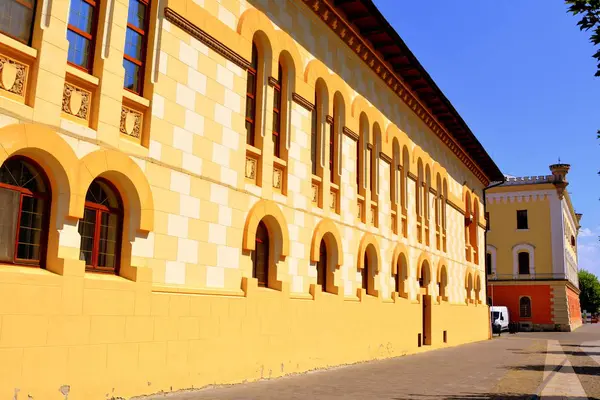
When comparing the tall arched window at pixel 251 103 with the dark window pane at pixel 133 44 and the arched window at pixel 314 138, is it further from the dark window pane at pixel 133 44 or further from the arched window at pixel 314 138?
the dark window pane at pixel 133 44

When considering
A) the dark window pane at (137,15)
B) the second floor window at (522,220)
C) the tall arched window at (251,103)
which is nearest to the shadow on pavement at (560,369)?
the tall arched window at (251,103)

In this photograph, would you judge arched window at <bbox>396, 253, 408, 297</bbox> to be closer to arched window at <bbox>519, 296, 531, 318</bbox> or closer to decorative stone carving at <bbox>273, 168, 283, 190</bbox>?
decorative stone carving at <bbox>273, 168, 283, 190</bbox>

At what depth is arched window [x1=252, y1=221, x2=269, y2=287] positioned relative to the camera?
1309cm

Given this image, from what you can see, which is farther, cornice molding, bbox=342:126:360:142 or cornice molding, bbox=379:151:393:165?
cornice molding, bbox=379:151:393:165

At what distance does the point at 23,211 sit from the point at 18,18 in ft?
9.07

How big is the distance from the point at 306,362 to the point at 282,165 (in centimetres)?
489

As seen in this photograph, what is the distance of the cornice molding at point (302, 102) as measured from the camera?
1461 cm

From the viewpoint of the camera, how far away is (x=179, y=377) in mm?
10031

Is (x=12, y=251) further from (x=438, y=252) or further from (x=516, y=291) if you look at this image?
(x=516, y=291)

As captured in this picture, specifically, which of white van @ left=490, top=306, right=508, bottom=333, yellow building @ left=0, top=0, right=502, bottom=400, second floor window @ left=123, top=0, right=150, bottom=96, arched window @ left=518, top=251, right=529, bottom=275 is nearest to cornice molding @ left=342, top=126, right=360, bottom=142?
yellow building @ left=0, top=0, right=502, bottom=400

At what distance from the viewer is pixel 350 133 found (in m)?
17.6

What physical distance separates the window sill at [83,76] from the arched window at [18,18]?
2.16 feet

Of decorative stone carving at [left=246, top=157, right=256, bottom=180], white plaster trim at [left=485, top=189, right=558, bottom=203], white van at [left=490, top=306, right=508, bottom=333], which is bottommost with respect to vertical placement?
white van at [left=490, top=306, right=508, bottom=333]

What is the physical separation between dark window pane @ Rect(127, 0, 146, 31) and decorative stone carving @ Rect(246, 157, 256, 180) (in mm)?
3710
